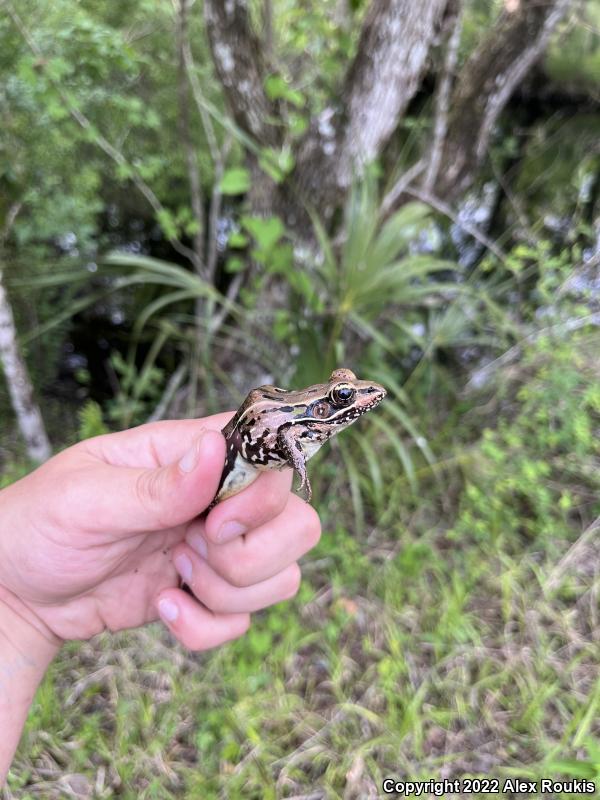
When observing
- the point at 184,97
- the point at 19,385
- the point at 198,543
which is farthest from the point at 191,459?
the point at 184,97

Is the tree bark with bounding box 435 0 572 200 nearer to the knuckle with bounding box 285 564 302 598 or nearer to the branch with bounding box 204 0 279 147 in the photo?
the branch with bounding box 204 0 279 147

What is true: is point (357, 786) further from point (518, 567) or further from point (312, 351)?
point (312, 351)

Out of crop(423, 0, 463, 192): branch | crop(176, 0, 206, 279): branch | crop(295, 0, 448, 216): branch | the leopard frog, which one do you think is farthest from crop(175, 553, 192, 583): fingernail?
crop(423, 0, 463, 192): branch

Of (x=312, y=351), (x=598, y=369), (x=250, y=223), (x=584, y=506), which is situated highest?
(x=250, y=223)

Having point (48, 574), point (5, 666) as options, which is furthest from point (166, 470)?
point (5, 666)

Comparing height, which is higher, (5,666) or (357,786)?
(5,666)

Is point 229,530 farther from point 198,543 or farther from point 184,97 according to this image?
point 184,97

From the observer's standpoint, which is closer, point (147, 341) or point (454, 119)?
point (454, 119)

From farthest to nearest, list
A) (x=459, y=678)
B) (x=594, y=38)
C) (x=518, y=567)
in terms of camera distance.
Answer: (x=594, y=38) < (x=518, y=567) < (x=459, y=678)
